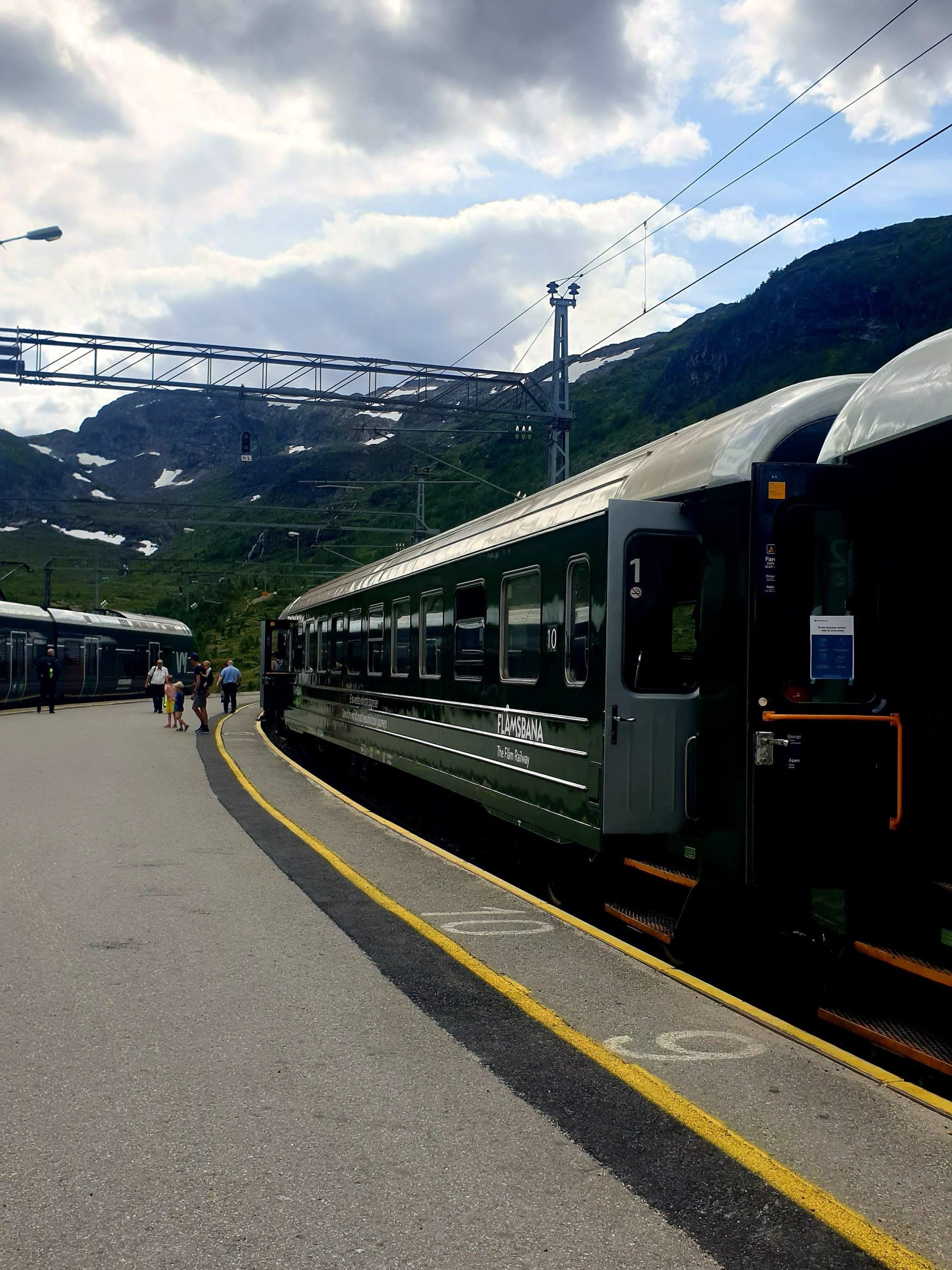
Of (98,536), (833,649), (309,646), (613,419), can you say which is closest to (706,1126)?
(833,649)

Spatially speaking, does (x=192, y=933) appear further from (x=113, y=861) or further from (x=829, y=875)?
(x=829, y=875)

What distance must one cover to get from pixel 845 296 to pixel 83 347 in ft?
397

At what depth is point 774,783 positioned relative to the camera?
18.7ft

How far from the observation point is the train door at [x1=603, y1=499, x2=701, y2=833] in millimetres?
7215

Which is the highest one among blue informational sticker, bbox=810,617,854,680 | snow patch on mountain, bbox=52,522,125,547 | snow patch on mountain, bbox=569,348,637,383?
snow patch on mountain, bbox=569,348,637,383

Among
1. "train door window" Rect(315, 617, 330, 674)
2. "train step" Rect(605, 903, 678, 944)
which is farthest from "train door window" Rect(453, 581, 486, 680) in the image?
"train door window" Rect(315, 617, 330, 674)

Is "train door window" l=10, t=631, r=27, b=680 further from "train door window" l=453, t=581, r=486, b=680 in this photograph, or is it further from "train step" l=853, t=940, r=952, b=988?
"train step" l=853, t=940, r=952, b=988

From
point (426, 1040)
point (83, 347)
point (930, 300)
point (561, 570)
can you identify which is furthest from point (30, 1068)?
point (930, 300)

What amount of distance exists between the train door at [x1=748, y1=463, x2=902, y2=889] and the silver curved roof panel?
201 mm

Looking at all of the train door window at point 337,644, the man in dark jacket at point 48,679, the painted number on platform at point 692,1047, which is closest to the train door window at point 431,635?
the train door window at point 337,644

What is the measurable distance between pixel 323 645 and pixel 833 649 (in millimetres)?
15182

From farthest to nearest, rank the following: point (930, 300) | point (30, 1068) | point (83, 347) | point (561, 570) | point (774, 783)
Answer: point (930, 300) → point (83, 347) → point (561, 570) → point (774, 783) → point (30, 1068)

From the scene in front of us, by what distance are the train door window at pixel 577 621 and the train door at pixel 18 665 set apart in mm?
31654

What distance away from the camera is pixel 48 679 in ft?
119
